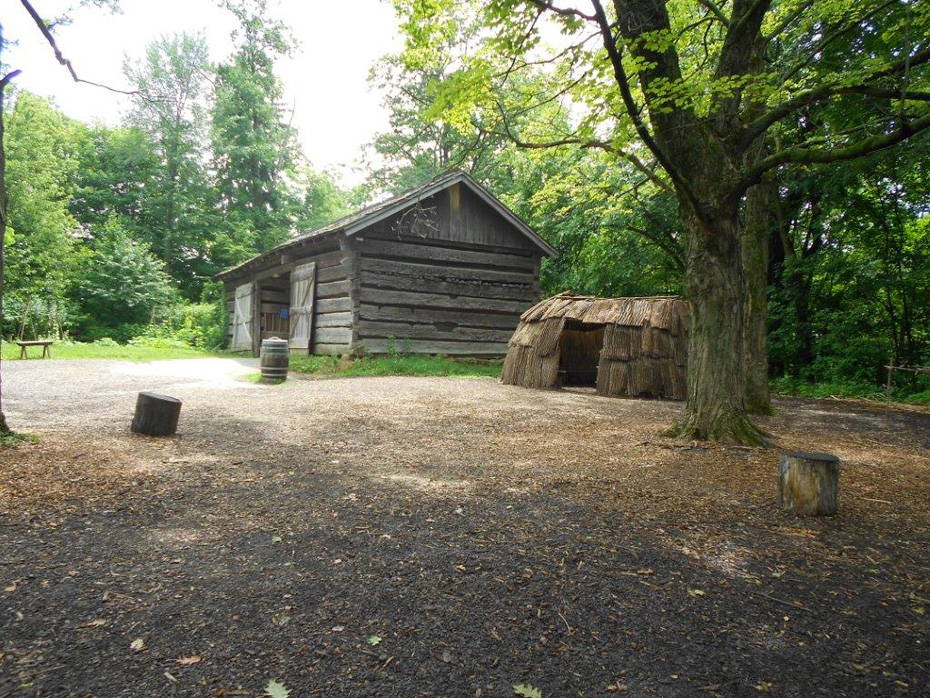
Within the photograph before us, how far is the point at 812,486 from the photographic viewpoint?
3947 mm

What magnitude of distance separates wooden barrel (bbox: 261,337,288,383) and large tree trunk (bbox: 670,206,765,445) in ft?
25.4

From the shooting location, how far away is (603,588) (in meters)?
2.79

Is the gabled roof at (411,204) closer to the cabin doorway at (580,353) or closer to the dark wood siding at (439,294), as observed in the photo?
the dark wood siding at (439,294)

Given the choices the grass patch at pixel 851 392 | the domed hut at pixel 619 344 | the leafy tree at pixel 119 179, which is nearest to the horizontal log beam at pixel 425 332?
the domed hut at pixel 619 344

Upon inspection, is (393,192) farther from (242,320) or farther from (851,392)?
(851,392)

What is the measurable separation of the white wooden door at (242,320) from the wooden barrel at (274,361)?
9.49 meters

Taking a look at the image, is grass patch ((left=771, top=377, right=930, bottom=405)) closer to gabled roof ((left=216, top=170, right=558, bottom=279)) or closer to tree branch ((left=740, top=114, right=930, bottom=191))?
gabled roof ((left=216, top=170, right=558, bottom=279))

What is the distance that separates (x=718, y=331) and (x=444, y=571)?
4.50 metres

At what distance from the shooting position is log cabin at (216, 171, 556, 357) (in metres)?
14.1

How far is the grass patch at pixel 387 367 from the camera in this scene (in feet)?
42.2

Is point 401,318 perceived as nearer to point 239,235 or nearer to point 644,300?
point 644,300

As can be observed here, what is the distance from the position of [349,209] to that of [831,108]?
122 ft

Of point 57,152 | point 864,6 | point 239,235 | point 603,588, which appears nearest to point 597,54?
point 864,6

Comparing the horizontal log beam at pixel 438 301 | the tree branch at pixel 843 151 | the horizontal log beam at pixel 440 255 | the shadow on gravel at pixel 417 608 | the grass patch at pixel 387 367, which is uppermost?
the horizontal log beam at pixel 440 255
